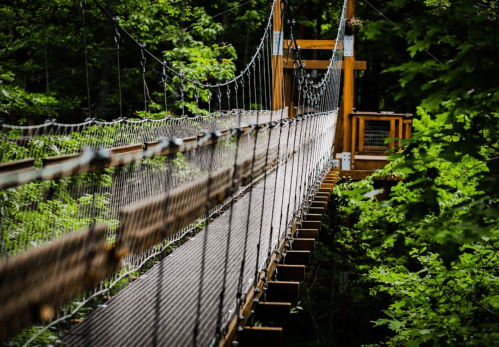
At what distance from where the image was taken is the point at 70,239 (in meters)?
1.49

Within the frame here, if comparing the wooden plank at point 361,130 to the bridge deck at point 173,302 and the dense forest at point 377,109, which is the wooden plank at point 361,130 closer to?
the dense forest at point 377,109

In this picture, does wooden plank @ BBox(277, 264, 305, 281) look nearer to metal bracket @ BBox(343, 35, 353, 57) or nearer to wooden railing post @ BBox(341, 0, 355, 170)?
wooden railing post @ BBox(341, 0, 355, 170)

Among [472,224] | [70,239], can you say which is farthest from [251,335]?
[70,239]

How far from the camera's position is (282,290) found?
126 inches

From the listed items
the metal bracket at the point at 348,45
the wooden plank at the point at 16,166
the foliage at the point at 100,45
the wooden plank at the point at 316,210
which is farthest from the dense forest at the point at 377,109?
the wooden plank at the point at 16,166

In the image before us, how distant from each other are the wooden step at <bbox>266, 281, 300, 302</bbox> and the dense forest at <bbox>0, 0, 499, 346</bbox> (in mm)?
524

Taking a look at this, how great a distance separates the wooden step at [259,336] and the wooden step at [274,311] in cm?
33

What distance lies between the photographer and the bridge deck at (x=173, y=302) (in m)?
1.99

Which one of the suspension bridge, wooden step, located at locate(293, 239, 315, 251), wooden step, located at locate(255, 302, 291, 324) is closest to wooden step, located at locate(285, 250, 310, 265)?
the suspension bridge

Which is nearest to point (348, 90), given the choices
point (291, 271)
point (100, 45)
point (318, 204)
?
point (318, 204)

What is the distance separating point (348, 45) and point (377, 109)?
24.7 ft

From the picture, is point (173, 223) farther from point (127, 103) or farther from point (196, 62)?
point (127, 103)

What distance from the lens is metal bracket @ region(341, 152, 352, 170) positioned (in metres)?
8.70

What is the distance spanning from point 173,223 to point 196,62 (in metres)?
7.12
